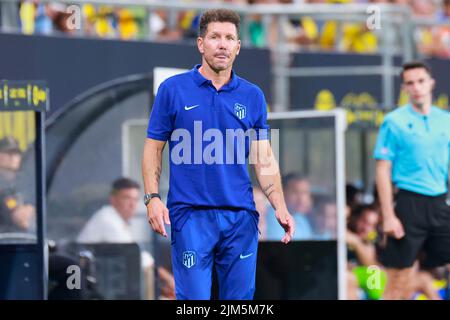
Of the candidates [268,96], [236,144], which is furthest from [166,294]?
[236,144]

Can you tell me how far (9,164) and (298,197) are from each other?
290 centimetres

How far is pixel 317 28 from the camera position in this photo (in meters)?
15.5

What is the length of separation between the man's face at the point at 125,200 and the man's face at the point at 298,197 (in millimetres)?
1447

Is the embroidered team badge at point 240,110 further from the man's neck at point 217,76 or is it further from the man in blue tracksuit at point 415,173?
the man in blue tracksuit at point 415,173

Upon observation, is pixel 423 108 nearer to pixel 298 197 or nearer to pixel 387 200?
pixel 387 200

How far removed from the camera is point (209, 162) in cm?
711

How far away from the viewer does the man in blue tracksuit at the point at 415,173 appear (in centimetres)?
1006

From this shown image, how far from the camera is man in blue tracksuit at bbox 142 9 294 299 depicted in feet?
23.2

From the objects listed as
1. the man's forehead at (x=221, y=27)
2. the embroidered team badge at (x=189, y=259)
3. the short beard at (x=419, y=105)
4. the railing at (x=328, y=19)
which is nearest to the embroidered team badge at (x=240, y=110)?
the man's forehead at (x=221, y=27)

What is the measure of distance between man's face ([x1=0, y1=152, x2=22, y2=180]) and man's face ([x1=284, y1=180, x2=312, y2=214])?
259cm

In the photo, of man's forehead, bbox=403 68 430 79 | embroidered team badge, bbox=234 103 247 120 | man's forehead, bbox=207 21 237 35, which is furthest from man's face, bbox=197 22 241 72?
man's forehead, bbox=403 68 430 79

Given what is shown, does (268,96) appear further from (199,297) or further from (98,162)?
(199,297)
